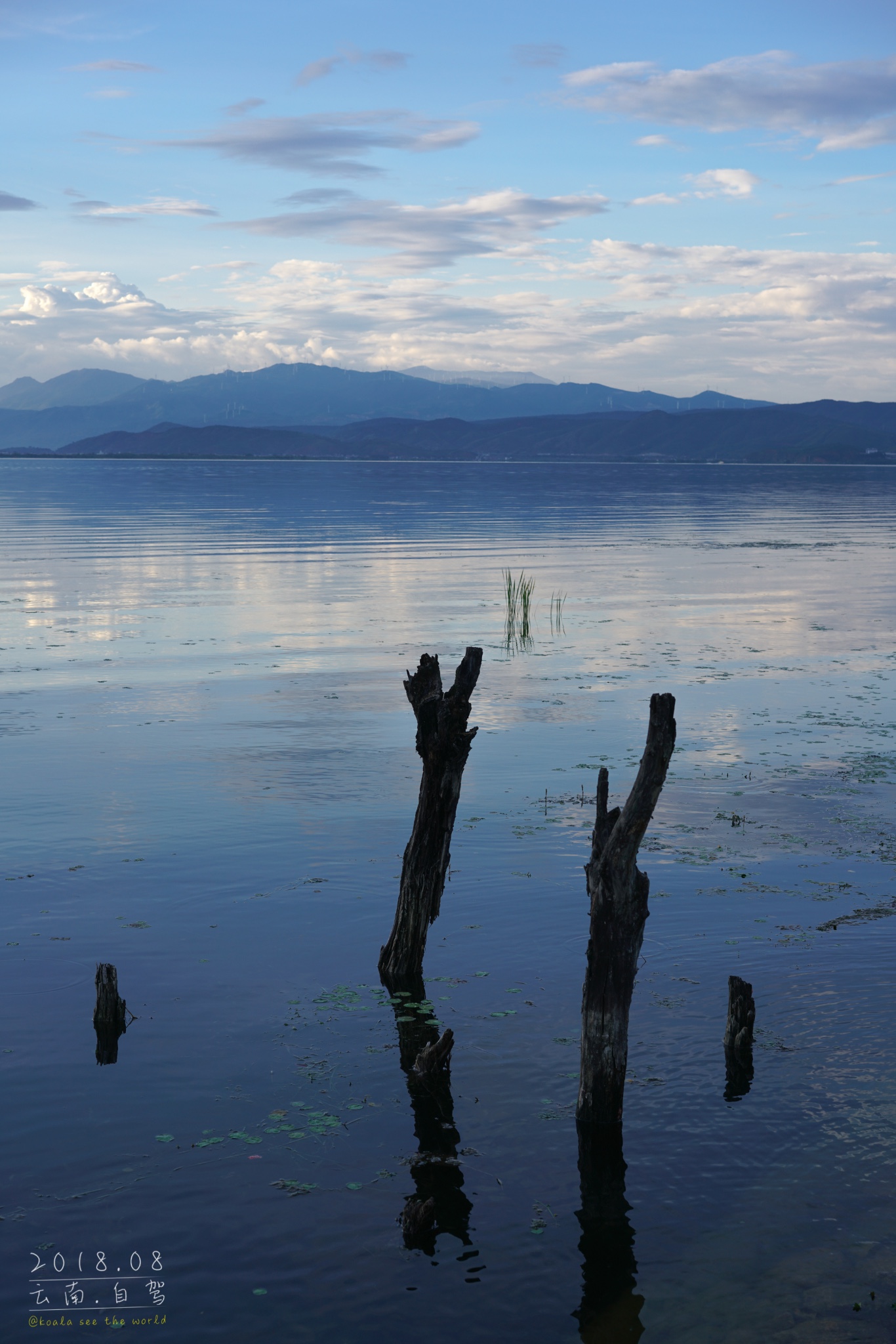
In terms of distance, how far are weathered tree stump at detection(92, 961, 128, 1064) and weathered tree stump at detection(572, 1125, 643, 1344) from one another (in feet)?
19.1

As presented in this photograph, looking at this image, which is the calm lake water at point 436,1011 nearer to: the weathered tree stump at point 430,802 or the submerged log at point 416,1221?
the submerged log at point 416,1221

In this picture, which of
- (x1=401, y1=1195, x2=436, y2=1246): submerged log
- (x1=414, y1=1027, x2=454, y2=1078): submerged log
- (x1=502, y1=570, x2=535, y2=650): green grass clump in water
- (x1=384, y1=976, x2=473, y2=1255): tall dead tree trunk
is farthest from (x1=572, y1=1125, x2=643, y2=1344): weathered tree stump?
(x1=502, y1=570, x2=535, y2=650): green grass clump in water

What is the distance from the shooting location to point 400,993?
1666cm

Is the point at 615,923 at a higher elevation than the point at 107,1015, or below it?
higher

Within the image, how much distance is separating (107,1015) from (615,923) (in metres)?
6.55

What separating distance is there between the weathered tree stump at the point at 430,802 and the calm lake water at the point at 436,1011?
612 millimetres

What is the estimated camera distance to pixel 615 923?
12.6 meters

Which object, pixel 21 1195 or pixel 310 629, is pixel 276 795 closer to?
pixel 21 1195

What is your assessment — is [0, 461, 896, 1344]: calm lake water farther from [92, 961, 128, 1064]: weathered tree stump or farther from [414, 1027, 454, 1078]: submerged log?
[414, 1027, 454, 1078]: submerged log

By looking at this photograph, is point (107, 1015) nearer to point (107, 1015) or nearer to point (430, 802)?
point (107, 1015)

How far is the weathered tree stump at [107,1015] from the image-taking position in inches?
585

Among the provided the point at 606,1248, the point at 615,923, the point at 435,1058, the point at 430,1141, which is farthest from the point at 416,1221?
the point at 615,923

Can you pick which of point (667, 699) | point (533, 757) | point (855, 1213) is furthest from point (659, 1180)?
point (533, 757)

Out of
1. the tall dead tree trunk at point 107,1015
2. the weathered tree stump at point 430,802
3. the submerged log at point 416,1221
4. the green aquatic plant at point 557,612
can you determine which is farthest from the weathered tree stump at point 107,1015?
the green aquatic plant at point 557,612
